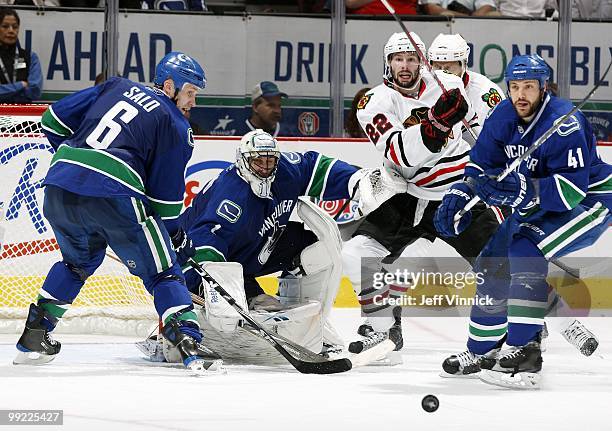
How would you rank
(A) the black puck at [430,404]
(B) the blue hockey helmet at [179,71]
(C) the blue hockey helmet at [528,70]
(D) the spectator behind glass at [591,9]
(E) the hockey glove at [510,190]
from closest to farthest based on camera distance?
1. (A) the black puck at [430,404]
2. (E) the hockey glove at [510,190]
3. (C) the blue hockey helmet at [528,70]
4. (B) the blue hockey helmet at [179,71]
5. (D) the spectator behind glass at [591,9]

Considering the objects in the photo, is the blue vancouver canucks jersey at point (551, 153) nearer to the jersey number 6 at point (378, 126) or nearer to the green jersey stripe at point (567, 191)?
the green jersey stripe at point (567, 191)

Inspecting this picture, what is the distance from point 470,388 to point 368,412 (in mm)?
619

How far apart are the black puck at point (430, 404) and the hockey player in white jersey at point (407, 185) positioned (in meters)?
1.37

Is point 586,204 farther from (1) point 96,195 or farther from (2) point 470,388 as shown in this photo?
(1) point 96,195

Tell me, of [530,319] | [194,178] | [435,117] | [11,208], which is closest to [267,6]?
[194,178]

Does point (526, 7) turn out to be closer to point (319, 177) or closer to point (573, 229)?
point (319, 177)

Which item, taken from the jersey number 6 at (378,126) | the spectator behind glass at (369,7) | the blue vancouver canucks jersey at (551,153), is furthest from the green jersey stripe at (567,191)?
the spectator behind glass at (369,7)

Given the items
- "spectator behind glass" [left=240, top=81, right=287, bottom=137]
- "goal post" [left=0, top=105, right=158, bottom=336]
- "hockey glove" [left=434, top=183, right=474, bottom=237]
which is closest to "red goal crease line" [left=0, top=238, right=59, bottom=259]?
"goal post" [left=0, top=105, right=158, bottom=336]

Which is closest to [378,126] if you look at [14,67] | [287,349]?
[287,349]

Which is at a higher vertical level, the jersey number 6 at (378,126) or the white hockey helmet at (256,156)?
the jersey number 6 at (378,126)

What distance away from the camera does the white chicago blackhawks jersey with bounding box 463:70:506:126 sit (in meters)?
5.01

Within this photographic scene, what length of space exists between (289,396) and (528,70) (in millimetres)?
1253

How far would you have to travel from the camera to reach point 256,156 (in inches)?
178

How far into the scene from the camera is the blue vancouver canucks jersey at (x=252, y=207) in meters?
4.54
